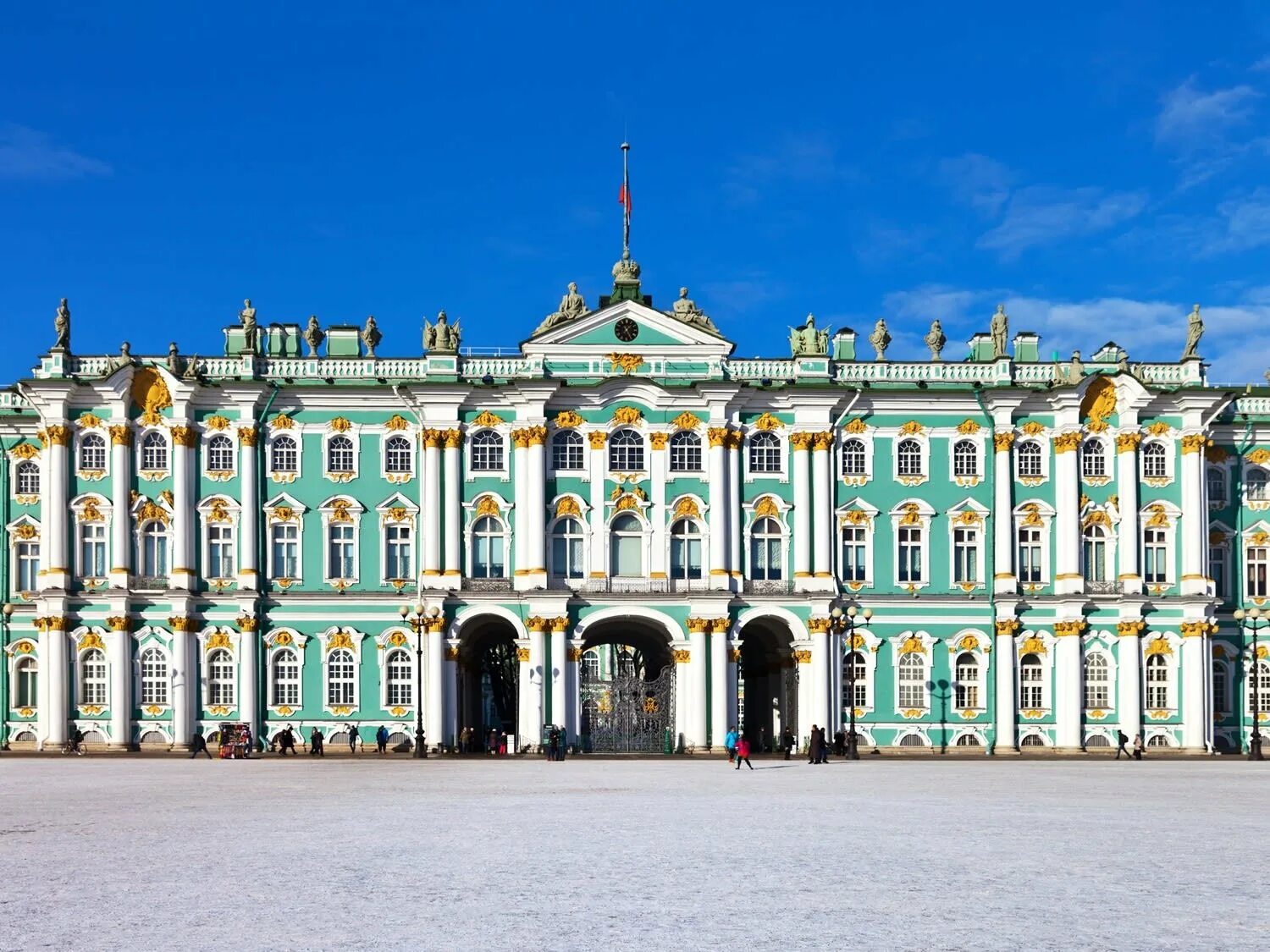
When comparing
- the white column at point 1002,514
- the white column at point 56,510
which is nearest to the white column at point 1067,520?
the white column at point 1002,514

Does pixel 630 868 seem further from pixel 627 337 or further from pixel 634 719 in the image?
pixel 627 337

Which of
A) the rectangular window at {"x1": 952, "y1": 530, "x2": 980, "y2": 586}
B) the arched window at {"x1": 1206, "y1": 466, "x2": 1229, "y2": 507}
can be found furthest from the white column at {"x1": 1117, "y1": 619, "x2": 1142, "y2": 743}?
the arched window at {"x1": 1206, "y1": 466, "x2": 1229, "y2": 507}

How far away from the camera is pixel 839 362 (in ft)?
249

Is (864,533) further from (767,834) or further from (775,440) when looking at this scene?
(767,834)

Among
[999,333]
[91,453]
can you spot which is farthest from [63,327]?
[999,333]

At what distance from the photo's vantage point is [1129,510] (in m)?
74.5

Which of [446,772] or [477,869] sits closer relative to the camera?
[477,869]

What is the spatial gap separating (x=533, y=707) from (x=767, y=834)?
4477 cm

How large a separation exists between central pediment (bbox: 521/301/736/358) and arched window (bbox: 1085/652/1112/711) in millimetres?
20363

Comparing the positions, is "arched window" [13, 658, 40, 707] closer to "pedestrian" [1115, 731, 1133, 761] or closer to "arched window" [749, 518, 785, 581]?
"arched window" [749, 518, 785, 581]

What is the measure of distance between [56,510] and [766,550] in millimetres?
29902

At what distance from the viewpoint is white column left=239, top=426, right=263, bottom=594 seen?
73250 millimetres

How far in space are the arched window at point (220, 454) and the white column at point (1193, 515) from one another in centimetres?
4093

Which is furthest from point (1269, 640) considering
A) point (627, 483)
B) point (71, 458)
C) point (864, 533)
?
point (71, 458)
